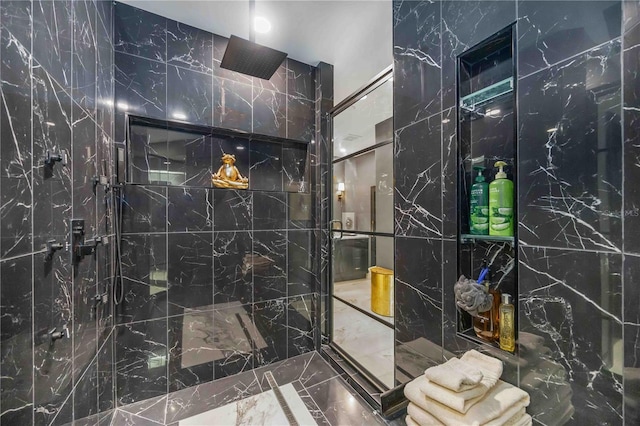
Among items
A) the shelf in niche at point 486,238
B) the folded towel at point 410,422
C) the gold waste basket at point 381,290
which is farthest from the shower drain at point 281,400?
the shelf in niche at point 486,238

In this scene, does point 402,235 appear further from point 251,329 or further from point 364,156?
point 251,329

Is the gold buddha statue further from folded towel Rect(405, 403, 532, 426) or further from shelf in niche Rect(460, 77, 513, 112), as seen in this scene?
folded towel Rect(405, 403, 532, 426)

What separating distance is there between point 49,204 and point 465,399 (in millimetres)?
1681

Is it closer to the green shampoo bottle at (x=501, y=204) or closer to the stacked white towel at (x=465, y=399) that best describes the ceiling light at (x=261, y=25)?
the green shampoo bottle at (x=501, y=204)

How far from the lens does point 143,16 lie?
187 cm

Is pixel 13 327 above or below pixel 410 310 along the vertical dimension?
above

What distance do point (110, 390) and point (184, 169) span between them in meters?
1.64

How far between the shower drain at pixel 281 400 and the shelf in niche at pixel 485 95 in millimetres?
2109

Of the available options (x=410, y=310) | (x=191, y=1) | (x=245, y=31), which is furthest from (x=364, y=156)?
(x=191, y=1)

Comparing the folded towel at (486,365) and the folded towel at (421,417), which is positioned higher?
the folded towel at (486,365)

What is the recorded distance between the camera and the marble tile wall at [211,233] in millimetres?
1828

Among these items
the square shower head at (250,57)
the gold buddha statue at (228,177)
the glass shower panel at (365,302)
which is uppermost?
the square shower head at (250,57)

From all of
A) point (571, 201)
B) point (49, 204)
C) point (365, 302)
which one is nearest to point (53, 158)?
point (49, 204)

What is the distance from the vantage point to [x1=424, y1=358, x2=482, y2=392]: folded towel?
2.62 ft
